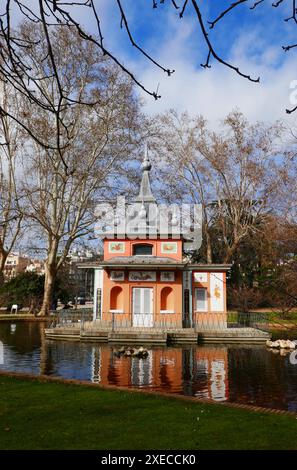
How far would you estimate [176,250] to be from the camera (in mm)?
28250

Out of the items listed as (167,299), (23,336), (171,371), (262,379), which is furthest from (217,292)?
(262,379)

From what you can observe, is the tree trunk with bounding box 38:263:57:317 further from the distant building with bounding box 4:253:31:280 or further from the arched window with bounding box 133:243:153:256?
the arched window with bounding box 133:243:153:256

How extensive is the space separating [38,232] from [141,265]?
13.6 meters

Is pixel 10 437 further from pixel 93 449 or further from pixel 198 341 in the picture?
pixel 198 341

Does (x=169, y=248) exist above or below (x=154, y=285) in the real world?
above

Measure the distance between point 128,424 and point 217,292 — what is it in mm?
21046

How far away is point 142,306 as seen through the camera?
86.8 feet

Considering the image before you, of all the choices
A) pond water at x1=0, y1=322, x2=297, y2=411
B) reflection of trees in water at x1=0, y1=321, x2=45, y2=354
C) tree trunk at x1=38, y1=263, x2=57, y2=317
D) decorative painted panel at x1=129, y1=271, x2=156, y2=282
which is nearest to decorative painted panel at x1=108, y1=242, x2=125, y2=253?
decorative painted panel at x1=129, y1=271, x2=156, y2=282

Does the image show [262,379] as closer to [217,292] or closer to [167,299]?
[167,299]

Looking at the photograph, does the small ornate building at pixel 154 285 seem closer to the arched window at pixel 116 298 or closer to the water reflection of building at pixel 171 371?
the arched window at pixel 116 298

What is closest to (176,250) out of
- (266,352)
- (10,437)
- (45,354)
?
(266,352)

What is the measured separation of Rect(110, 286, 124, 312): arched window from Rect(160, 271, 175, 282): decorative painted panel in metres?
2.55

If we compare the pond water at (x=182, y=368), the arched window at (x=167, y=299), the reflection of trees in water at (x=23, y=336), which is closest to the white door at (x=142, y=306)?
the arched window at (x=167, y=299)

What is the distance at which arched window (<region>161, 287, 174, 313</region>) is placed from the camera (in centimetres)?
2677
